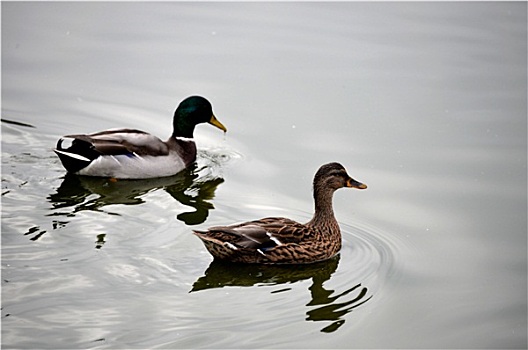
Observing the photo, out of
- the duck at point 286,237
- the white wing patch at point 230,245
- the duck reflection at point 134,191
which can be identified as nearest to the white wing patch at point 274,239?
the duck at point 286,237

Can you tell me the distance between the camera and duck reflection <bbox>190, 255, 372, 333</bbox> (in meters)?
6.85

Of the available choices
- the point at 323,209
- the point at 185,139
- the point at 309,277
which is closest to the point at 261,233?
the point at 309,277

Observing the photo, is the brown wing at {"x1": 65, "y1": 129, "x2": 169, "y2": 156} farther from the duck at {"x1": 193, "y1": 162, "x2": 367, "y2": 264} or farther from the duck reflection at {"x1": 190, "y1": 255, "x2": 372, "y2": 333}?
the duck reflection at {"x1": 190, "y1": 255, "x2": 372, "y2": 333}

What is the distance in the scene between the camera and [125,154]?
9.90 m

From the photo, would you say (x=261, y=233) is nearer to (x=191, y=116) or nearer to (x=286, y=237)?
(x=286, y=237)

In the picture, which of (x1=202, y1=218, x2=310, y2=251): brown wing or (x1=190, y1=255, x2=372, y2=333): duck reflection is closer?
(x1=190, y1=255, x2=372, y2=333): duck reflection

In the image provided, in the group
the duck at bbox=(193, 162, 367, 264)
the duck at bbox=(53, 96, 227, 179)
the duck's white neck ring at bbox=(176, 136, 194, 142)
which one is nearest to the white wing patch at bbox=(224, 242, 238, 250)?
the duck at bbox=(193, 162, 367, 264)

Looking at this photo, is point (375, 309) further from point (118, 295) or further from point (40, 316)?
point (40, 316)

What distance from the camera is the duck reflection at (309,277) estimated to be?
22.5 ft

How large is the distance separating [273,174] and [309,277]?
7.34 ft

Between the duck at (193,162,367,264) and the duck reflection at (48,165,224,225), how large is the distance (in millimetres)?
1023

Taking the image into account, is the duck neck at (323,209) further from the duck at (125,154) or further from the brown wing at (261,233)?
the duck at (125,154)

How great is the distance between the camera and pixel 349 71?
40.3ft

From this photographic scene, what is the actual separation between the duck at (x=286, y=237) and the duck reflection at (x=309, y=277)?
0.23 ft
